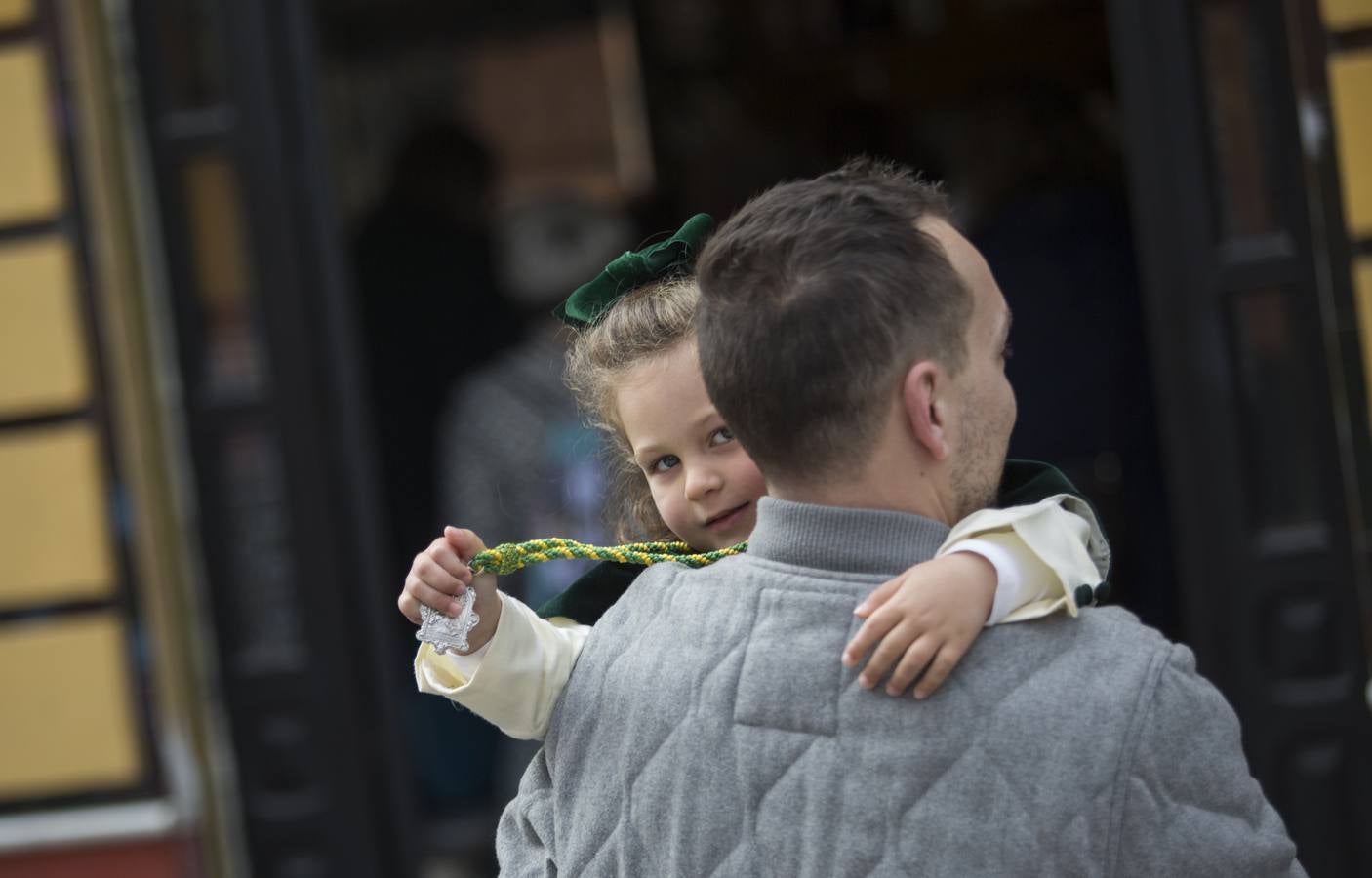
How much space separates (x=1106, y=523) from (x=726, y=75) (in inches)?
101

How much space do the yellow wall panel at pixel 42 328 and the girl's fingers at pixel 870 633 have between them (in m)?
2.75

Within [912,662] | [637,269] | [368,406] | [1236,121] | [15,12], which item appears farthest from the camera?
[368,406]

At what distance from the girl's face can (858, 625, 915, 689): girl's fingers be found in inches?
13.9

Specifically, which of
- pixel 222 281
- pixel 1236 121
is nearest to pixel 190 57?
pixel 222 281

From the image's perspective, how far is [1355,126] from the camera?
2883 mm

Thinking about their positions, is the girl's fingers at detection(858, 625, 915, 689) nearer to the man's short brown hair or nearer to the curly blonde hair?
the man's short brown hair

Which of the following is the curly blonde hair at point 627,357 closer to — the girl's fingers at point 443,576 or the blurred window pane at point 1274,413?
Result: the girl's fingers at point 443,576

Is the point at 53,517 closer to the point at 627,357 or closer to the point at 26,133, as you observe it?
the point at 26,133

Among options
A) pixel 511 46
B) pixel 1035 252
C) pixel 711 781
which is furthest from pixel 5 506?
pixel 511 46

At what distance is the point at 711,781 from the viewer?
3.58ft

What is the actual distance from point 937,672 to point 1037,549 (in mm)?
133

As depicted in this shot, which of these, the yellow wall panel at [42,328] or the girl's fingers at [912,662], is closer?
the girl's fingers at [912,662]

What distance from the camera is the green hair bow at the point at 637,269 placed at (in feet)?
4.77

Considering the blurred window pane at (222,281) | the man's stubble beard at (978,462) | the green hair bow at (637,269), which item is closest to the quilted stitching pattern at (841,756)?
the man's stubble beard at (978,462)
